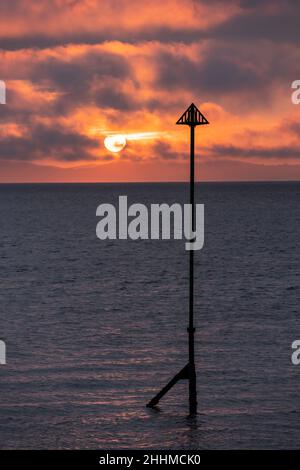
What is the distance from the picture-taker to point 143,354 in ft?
145

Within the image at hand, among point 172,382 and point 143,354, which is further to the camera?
point 143,354

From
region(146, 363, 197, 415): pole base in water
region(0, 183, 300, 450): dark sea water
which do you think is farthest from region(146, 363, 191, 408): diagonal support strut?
region(0, 183, 300, 450): dark sea water

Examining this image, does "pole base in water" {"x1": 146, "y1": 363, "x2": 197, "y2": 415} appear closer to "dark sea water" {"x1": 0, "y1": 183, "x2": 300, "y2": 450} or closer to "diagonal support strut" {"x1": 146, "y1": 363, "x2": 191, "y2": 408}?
"diagonal support strut" {"x1": 146, "y1": 363, "x2": 191, "y2": 408}

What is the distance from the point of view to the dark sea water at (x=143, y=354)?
104 feet

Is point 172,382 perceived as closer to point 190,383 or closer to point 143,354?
point 190,383

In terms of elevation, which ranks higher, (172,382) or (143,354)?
(143,354)

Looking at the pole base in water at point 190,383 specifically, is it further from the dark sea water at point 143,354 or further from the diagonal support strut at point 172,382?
the dark sea water at point 143,354

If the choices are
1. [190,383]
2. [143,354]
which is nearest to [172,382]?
[190,383]

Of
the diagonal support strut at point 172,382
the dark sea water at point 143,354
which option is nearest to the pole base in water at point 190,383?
the diagonal support strut at point 172,382

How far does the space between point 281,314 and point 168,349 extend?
14.3m

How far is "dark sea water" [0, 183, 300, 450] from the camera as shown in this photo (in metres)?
31.8

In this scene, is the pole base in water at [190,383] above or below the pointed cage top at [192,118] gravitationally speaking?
below

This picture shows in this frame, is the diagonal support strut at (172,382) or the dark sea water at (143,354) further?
the diagonal support strut at (172,382)
